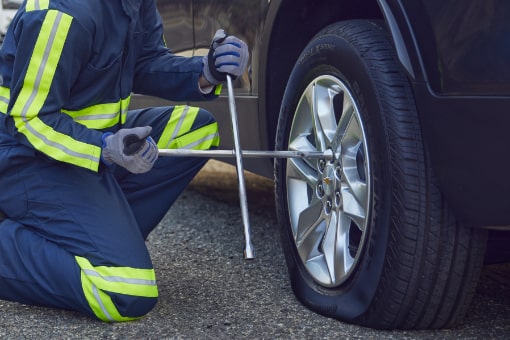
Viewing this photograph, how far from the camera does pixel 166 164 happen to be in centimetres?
273

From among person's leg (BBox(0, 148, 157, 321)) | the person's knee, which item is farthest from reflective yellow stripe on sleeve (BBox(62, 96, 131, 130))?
the person's knee

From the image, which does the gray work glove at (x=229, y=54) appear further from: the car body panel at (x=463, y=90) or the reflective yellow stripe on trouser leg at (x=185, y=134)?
the car body panel at (x=463, y=90)

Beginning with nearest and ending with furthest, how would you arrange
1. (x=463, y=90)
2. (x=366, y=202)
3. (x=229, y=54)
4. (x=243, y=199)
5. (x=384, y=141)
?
(x=463, y=90), (x=384, y=141), (x=366, y=202), (x=243, y=199), (x=229, y=54)

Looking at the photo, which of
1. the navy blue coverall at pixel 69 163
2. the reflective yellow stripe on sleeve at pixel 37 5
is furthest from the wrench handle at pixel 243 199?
the reflective yellow stripe on sleeve at pixel 37 5

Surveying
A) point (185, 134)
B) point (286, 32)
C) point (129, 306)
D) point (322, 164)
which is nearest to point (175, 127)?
point (185, 134)

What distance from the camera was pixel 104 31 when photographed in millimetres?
2354

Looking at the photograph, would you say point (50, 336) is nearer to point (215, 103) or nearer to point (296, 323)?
point (296, 323)

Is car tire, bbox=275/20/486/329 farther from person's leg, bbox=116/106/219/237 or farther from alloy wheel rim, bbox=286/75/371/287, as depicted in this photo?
person's leg, bbox=116/106/219/237

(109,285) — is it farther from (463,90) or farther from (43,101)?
(463,90)

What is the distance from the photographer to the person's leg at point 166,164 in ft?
8.93

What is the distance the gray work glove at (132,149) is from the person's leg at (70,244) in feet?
0.48

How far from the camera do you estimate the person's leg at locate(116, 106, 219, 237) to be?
2723 mm

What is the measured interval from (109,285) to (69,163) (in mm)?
339

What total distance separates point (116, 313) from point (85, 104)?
0.57 metres
